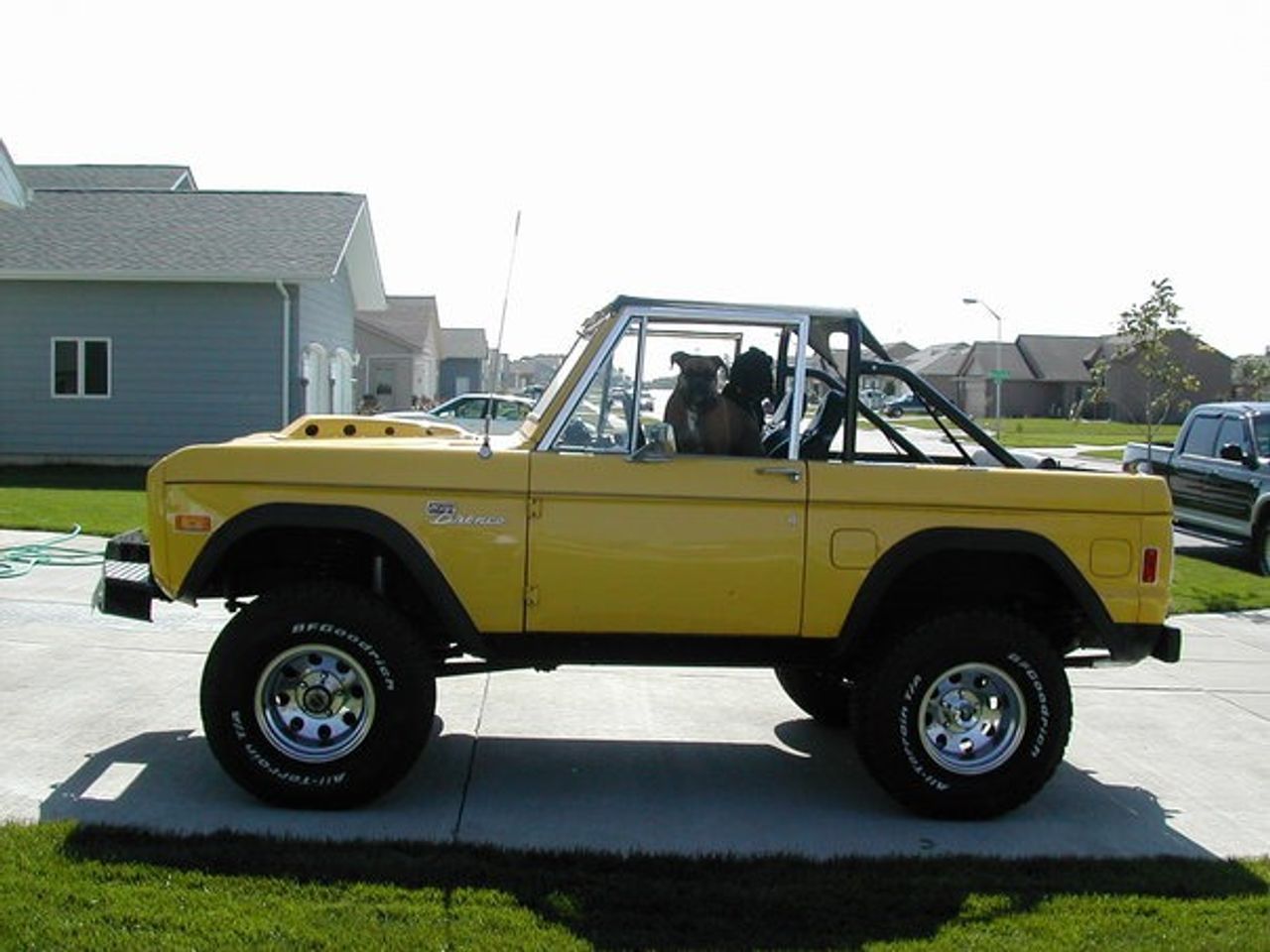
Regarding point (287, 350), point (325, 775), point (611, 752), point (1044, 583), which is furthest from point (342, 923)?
point (287, 350)

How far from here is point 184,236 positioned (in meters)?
23.2

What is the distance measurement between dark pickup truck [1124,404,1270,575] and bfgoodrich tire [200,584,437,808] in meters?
10.4

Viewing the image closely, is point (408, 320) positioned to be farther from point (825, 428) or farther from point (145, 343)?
point (825, 428)

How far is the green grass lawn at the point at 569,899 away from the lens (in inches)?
163

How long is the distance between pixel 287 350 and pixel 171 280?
7.35 feet

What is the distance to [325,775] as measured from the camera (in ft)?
17.5

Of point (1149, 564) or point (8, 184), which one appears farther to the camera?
point (8, 184)

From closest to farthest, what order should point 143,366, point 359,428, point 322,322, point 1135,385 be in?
point 359,428
point 143,366
point 322,322
point 1135,385

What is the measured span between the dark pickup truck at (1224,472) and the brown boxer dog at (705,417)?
9.06m

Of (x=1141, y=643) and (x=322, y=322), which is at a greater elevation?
(x=322, y=322)

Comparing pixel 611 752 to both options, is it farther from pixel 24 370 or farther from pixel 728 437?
pixel 24 370

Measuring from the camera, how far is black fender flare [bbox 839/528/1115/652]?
18.1ft

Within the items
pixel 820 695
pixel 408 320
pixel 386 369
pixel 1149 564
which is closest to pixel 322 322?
pixel 820 695

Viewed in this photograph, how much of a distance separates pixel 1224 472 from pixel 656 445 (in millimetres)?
11190
